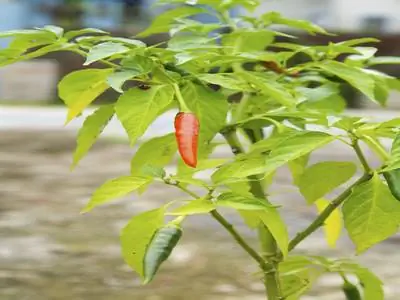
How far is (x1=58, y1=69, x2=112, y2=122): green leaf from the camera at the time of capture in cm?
58

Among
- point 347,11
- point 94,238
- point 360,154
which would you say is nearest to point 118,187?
point 360,154

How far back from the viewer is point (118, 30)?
5.96m

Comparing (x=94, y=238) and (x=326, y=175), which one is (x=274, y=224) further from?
(x=94, y=238)

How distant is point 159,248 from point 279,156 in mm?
91

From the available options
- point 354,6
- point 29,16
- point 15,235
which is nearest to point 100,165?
point 15,235

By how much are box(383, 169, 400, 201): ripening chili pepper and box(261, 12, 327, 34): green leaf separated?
23cm

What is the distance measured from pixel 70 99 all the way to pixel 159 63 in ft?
0.32

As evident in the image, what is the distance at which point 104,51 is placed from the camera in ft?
1.65

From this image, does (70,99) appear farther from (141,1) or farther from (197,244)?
(141,1)

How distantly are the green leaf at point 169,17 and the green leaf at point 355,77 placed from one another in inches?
5.8

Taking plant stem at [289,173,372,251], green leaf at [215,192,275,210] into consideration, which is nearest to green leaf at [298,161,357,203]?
plant stem at [289,173,372,251]

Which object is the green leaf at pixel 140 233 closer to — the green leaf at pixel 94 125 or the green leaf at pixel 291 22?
the green leaf at pixel 94 125

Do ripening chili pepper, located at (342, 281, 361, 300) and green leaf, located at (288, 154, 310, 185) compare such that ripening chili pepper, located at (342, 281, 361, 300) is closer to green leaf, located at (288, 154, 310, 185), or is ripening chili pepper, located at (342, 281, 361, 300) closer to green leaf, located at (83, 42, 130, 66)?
green leaf, located at (288, 154, 310, 185)

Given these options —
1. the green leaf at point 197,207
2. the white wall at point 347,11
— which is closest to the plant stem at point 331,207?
the green leaf at point 197,207
